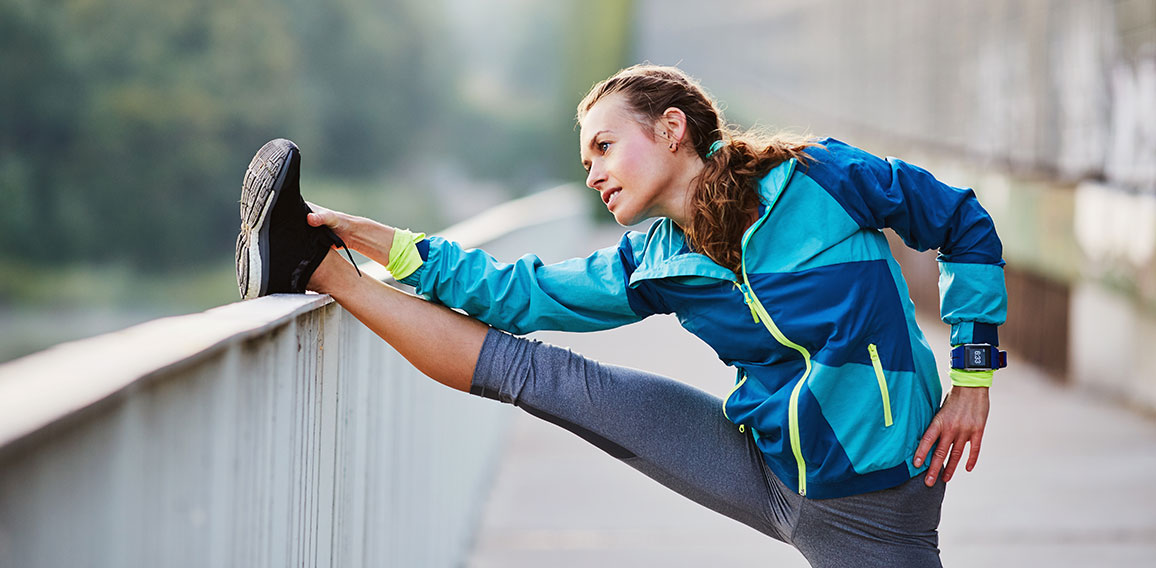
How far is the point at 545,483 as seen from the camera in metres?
4.89

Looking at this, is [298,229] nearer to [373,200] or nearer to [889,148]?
[889,148]

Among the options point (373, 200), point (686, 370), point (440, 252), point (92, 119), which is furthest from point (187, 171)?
point (440, 252)

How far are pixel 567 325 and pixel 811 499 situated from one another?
23.6 inches

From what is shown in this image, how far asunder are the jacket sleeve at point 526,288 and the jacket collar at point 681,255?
0.20 feet

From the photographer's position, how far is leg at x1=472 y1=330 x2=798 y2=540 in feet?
8.07

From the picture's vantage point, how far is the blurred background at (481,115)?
280 inches

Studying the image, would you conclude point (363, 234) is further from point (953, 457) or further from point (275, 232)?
point (953, 457)

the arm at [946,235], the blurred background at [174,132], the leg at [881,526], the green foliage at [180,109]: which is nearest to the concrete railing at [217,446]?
the leg at [881,526]

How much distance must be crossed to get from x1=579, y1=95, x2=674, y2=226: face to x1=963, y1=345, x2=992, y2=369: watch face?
2.18ft

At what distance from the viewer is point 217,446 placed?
1.56 metres

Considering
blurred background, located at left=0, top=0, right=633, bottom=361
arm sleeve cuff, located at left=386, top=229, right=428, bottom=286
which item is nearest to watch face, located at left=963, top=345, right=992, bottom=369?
arm sleeve cuff, located at left=386, top=229, right=428, bottom=286

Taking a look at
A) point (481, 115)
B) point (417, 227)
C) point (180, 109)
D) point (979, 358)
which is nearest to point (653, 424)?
point (979, 358)

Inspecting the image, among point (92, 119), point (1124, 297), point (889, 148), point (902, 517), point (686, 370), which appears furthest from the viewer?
point (92, 119)

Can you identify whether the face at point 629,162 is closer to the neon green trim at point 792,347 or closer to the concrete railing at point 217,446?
the neon green trim at point 792,347
